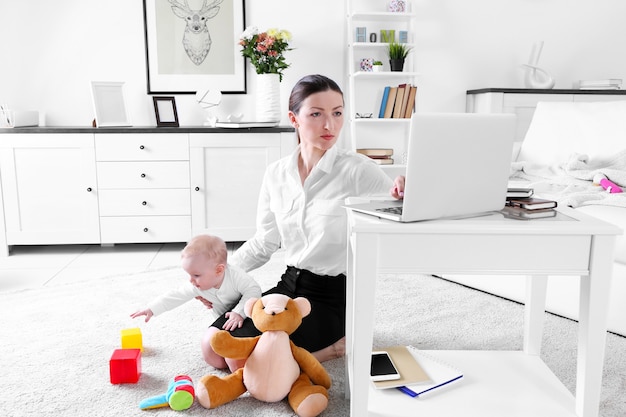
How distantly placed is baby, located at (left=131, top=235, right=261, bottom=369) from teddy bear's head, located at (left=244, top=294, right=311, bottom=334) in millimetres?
163

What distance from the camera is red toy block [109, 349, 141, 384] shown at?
1687 millimetres

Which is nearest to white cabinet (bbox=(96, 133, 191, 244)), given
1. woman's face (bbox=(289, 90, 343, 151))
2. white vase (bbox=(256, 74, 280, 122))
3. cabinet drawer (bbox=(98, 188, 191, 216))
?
cabinet drawer (bbox=(98, 188, 191, 216))

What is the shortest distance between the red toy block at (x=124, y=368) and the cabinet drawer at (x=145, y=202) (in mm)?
1856

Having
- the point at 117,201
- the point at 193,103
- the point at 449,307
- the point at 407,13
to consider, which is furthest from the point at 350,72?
the point at 449,307

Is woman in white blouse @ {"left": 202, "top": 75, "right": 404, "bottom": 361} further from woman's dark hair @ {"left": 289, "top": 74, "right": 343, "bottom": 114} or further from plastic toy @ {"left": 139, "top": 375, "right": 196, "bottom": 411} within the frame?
plastic toy @ {"left": 139, "top": 375, "right": 196, "bottom": 411}

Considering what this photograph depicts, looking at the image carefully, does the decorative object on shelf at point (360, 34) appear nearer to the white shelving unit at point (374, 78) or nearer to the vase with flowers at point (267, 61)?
the white shelving unit at point (374, 78)

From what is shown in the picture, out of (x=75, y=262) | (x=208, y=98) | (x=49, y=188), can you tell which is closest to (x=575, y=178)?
(x=208, y=98)

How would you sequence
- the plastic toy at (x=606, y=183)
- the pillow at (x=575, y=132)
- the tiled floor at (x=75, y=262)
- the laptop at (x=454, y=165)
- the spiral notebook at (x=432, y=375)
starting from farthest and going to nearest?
the tiled floor at (x=75, y=262) → the pillow at (x=575, y=132) → the plastic toy at (x=606, y=183) → the spiral notebook at (x=432, y=375) → the laptop at (x=454, y=165)

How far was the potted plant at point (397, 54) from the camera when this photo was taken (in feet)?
12.6

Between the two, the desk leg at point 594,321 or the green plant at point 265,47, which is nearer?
the desk leg at point 594,321

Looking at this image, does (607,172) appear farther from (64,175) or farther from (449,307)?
(64,175)

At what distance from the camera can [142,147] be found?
342cm

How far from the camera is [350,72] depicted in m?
3.88

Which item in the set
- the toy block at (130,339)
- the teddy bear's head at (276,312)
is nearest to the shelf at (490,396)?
the teddy bear's head at (276,312)
